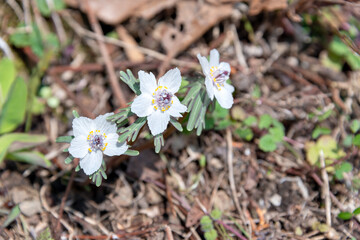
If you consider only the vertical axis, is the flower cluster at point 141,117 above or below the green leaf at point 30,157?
above

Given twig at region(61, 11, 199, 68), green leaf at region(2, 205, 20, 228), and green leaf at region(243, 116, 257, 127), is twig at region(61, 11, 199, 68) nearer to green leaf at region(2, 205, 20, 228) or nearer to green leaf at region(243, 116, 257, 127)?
green leaf at region(243, 116, 257, 127)

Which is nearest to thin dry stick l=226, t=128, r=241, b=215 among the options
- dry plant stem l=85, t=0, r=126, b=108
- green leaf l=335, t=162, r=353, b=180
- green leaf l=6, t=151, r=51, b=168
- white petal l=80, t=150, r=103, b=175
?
green leaf l=335, t=162, r=353, b=180

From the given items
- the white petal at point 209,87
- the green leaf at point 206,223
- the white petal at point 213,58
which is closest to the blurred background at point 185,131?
the green leaf at point 206,223

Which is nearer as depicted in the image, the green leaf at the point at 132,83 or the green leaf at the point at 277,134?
the green leaf at the point at 132,83

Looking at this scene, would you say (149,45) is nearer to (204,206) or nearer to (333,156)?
(204,206)

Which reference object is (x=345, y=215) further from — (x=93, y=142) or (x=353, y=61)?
(x=93, y=142)

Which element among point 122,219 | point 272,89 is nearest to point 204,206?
point 122,219

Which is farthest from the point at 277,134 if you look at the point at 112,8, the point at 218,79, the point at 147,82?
the point at 112,8

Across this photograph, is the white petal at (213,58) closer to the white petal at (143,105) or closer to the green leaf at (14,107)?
the white petal at (143,105)
